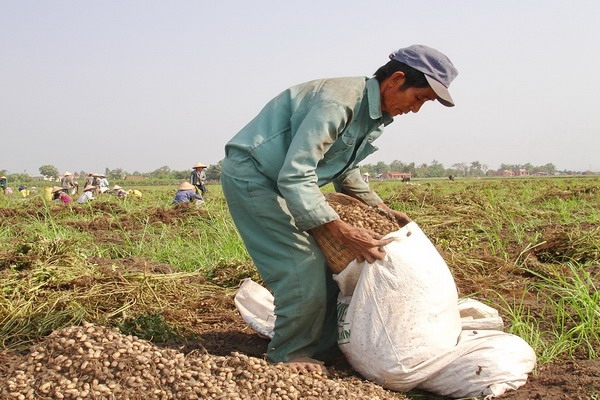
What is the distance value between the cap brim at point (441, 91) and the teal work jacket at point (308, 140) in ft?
0.79

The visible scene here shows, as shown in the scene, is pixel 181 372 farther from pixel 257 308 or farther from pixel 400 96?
pixel 400 96

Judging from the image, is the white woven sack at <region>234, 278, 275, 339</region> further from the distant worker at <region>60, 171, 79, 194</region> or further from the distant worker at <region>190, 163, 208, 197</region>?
the distant worker at <region>60, 171, 79, 194</region>

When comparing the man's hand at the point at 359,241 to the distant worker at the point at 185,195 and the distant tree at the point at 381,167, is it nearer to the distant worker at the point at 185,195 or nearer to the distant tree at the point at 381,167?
the distant worker at the point at 185,195

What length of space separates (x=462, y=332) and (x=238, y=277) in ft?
6.44

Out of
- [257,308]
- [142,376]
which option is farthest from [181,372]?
[257,308]

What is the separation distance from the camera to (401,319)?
2.44 meters

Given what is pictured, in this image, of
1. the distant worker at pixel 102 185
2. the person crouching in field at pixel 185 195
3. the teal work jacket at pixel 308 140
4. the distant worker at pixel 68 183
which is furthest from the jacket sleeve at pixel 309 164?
the distant worker at pixel 68 183

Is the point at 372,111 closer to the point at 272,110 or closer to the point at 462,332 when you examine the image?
the point at 272,110

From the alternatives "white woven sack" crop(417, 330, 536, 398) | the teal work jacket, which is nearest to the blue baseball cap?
the teal work jacket

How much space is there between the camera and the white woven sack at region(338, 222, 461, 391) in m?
2.44

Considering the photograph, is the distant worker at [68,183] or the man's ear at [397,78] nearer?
the man's ear at [397,78]

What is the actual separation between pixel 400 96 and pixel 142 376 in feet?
5.05

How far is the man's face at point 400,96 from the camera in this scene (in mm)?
2543

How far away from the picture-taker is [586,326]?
9.95ft
